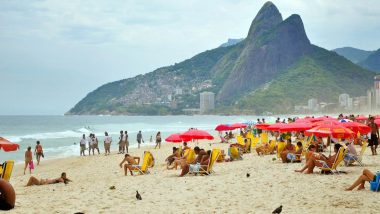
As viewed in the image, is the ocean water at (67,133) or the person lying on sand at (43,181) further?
the ocean water at (67,133)

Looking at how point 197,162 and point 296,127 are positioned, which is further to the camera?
point 296,127

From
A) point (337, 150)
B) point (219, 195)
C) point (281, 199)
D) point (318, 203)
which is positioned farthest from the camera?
point (337, 150)

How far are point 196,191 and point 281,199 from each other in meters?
2.04

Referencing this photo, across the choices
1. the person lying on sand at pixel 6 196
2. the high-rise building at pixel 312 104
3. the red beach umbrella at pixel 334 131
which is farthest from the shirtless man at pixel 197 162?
the high-rise building at pixel 312 104

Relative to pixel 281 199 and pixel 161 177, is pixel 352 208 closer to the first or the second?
pixel 281 199

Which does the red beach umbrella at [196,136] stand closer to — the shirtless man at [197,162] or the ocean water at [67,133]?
the shirtless man at [197,162]

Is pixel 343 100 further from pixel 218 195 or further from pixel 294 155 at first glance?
pixel 218 195

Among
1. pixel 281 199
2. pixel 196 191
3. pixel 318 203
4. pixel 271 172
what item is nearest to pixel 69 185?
pixel 196 191

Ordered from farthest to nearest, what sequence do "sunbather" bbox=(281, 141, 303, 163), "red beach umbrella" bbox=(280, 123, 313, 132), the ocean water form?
1. the ocean water
2. "red beach umbrella" bbox=(280, 123, 313, 132)
3. "sunbather" bbox=(281, 141, 303, 163)

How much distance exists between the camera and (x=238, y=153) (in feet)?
53.7

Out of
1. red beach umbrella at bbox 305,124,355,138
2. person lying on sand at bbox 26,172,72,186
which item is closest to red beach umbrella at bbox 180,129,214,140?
red beach umbrella at bbox 305,124,355,138

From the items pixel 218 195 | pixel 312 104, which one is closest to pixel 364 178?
pixel 218 195

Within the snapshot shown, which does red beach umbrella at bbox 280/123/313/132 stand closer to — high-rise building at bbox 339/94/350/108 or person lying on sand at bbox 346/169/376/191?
person lying on sand at bbox 346/169/376/191

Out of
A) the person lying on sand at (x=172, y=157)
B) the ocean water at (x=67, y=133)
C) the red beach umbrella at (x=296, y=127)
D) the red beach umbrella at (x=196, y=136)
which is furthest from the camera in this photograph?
the ocean water at (x=67, y=133)
